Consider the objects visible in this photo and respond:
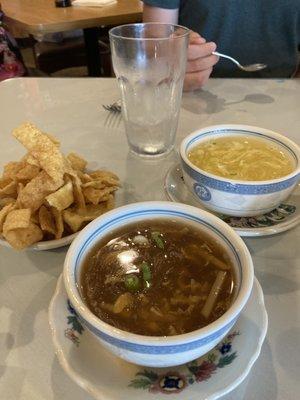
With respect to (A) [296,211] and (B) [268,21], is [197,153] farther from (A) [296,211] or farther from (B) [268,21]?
(B) [268,21]

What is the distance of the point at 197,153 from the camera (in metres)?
0.95

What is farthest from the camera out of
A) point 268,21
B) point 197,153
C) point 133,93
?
point 268,21

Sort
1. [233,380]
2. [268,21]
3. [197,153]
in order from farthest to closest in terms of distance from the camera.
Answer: [268,21], [197,153], [233,380]

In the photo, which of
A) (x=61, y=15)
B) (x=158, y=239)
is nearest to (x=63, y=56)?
(x=61, y=15)

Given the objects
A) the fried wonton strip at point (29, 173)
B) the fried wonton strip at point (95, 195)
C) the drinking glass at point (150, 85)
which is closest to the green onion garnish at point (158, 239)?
the fried wonton strip at point (95, 195)

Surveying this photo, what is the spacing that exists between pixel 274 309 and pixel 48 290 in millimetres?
391

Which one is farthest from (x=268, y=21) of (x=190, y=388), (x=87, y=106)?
(x=190, y=388)

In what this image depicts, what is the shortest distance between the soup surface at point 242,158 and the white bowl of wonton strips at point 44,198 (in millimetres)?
223

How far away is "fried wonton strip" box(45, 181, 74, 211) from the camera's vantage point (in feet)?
2.55

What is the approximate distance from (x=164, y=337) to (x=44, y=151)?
47cm

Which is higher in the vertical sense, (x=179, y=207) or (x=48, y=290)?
(x=179, y=207)

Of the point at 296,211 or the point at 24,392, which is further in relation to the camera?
the point at 296,211

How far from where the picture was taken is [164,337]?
484 mm

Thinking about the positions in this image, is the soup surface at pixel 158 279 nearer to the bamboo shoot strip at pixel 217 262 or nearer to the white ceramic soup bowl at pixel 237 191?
the bamboo shoot strip at pixel 217 262
